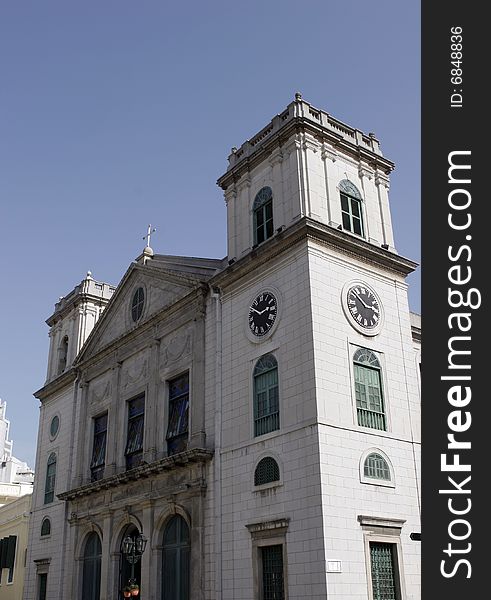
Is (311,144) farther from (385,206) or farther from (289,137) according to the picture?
(385,206)

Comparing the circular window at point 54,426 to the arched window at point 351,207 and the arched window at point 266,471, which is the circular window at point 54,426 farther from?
the arched window at point 351,207

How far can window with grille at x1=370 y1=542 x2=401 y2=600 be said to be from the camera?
62.1ft

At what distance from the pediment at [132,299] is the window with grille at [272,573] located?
1041 centimetres

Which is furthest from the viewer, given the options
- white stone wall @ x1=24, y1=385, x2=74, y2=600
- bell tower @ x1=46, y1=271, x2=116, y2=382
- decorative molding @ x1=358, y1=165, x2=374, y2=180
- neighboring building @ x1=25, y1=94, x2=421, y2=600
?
bell tower @ x1=46, y1=271, x2=116, y2=382

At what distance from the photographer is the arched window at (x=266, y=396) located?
2102cm

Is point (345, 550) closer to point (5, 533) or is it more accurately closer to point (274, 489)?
point (274, 489)

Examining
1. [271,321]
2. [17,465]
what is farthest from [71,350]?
[17,465]

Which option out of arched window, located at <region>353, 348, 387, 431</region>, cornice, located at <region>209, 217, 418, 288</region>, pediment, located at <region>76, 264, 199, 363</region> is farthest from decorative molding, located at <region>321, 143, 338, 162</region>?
arched window, located at <region>353, 348, 387, 431</region>

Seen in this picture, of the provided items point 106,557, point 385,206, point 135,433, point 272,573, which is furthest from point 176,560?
point 385,206

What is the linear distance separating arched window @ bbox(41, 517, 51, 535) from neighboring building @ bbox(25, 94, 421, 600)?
1696mm

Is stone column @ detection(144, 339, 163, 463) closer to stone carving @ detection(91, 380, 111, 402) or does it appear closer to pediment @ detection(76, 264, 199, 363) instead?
pediment @ detection(76, 264, 199, 363)

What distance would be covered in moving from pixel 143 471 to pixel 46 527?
10463mm

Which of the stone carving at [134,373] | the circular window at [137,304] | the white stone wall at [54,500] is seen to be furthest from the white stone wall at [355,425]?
the white stone wall at [54,500]

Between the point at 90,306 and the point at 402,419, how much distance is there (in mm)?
20000
